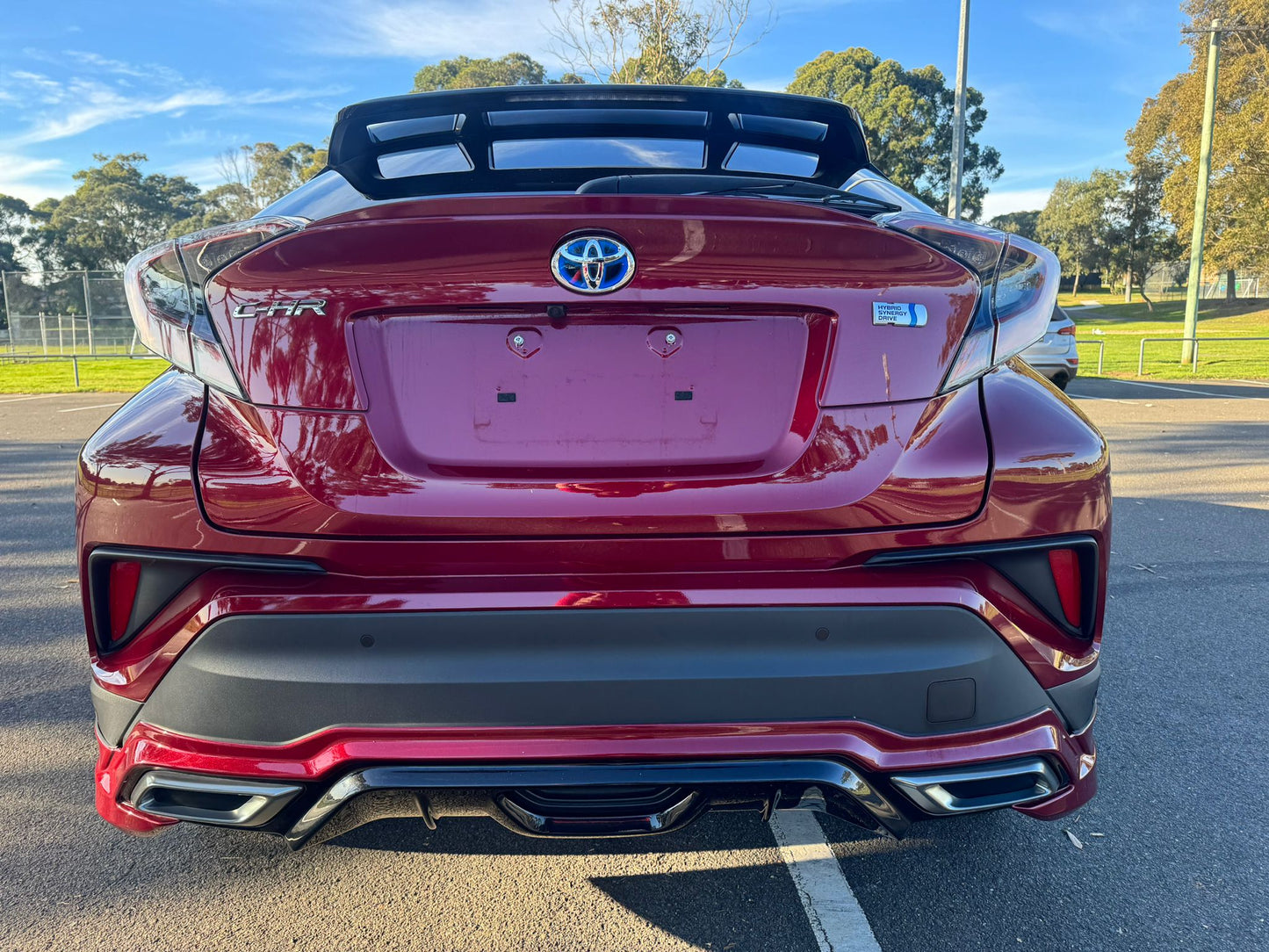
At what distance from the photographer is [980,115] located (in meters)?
53.2

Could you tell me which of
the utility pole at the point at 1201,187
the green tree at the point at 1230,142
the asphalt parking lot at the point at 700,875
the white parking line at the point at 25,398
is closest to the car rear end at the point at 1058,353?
the utility pole at the point at 1201,187

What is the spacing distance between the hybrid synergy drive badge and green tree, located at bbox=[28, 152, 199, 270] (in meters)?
68.2

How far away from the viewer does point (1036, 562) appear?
163 cm

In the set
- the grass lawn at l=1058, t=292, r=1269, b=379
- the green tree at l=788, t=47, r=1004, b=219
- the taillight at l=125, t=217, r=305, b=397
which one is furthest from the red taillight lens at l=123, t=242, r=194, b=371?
the green tree at l=788, t=47, r=1004, b=219

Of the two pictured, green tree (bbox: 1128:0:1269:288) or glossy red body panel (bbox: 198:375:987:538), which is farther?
green tree (bbox: 1128:0:1269:288)

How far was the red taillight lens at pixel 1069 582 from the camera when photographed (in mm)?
1651

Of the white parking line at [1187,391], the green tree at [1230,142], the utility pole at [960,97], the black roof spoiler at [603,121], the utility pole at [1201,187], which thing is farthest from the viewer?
the green tree at [1230,142]

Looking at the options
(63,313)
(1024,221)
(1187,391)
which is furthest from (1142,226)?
(63,313)

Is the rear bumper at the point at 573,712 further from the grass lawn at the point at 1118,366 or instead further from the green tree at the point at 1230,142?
the green tree at the point at 1230,142

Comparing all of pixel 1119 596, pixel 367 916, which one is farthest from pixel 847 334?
pixel 1119 596

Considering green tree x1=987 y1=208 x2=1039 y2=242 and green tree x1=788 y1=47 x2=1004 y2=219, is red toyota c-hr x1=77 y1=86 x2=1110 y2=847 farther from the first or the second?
green tree x1=987 y1=208 x2=1039 y2=242

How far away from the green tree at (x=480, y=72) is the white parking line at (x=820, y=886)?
166 feet

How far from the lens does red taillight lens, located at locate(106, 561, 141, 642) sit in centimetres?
161

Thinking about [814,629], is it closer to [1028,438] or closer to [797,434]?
[797,434]
